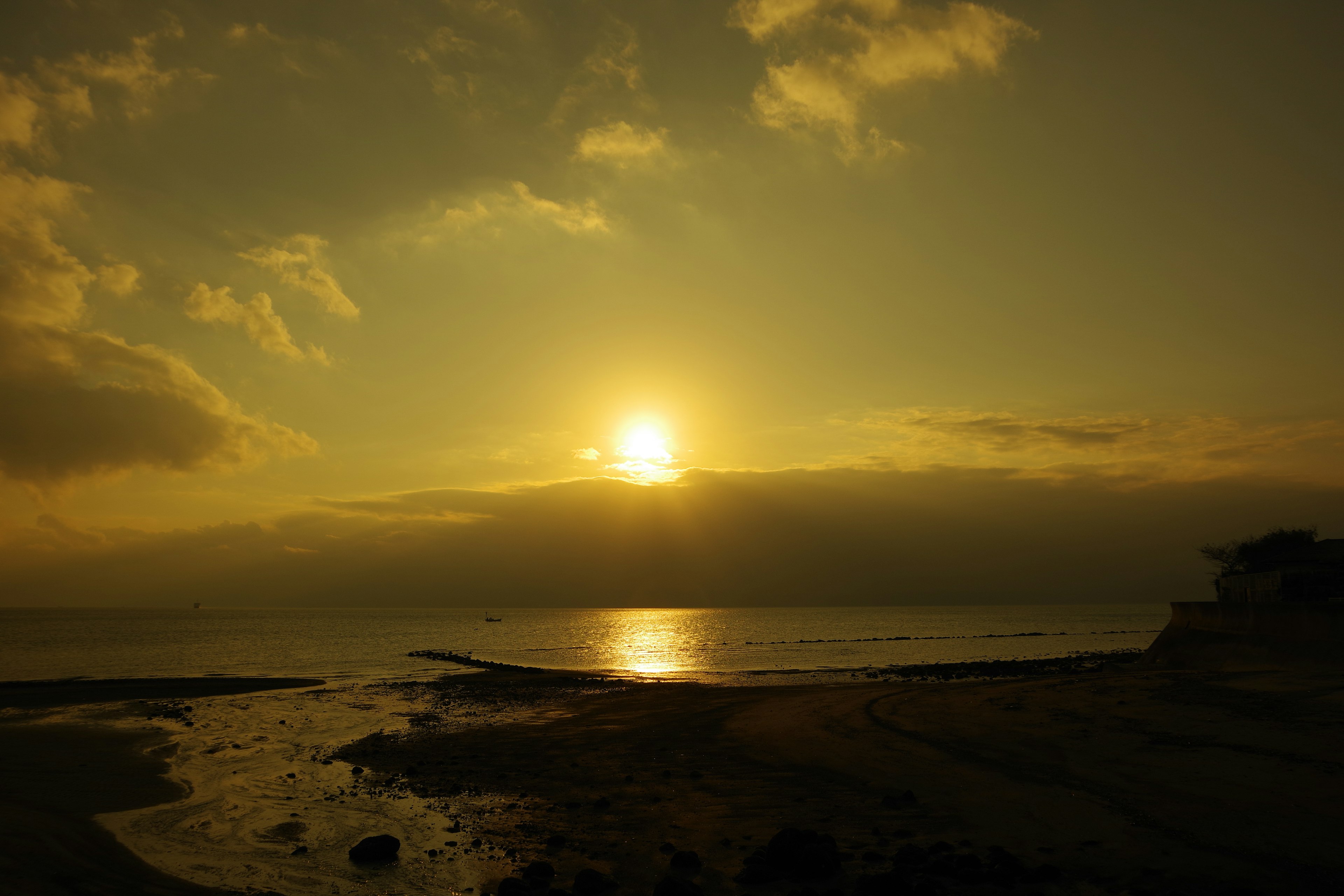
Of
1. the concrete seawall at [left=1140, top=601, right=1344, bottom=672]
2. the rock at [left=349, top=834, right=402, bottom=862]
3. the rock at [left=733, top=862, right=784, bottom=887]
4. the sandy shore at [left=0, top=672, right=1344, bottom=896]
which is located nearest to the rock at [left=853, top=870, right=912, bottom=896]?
the sandy shore at [left=0, top=672, right=1344, bottom=896]

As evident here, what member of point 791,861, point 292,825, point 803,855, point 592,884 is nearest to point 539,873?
point 592,884

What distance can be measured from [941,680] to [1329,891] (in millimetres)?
39803

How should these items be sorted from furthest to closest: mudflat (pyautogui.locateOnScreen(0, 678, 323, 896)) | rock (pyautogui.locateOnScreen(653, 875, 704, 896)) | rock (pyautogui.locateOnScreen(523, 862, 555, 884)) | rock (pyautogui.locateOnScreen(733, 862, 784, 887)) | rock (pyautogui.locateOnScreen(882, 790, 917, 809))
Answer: rock (pyautogui.locateOnScreen(882, 790, 917, 809)) < mudflat (pyautogui.locateOnScreen(0, 678, 323, 896)) < rock (pyautogui.locateOnScreen(523, 862, 555, 884)) < rock (pyautogui.locateOnScreen(733, 862, 784, 887)) < rock (pyautogui.locateOnScreen(653, 875, 704, 896))

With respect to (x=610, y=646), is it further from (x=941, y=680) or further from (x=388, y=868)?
(x=388, y=868)

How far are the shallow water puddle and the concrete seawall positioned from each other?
32.6 m

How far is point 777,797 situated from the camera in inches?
A: 685

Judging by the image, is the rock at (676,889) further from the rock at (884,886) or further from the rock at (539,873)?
the rock at (884,886)

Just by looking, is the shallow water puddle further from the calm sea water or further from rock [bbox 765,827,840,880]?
the calm sea water

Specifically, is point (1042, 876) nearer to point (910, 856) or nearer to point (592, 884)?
point (910, 856)

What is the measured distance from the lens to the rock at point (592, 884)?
11.7m

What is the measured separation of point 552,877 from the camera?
12.6 m

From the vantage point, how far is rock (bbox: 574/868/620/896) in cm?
1174

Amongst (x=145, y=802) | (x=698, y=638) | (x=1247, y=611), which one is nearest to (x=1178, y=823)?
(x=145, y=802)

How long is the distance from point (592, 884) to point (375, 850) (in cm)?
479
